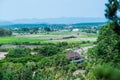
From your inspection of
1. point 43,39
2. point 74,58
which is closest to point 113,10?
point 74,58

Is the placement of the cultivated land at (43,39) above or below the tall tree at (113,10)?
below

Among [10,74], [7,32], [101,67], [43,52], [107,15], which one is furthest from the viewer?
[7,32]

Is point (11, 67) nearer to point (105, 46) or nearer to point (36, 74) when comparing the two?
point (36, 74)

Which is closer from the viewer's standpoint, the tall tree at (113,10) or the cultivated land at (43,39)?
the tall tree at (113,10)

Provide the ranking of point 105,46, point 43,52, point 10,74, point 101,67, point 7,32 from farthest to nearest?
1. point 7,32
2. point 43,52
3. point 10,74
4. point 105,46
5. point 101,67

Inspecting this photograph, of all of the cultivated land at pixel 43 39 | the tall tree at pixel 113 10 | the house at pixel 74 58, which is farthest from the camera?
the cultivated land at pixel 43 39

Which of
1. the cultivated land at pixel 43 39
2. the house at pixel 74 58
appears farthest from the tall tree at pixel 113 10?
the cultivated land at pixel 43 39

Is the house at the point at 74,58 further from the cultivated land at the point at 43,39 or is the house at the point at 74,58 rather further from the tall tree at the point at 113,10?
the cultivated land at the point at 43,39

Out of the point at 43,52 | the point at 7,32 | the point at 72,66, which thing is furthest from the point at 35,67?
the point at 7,32

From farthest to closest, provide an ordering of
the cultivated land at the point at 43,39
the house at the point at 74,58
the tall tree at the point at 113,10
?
the cultivated land at the point at 43,39, the house at the point at 74,58, the tall tree at the point at 113,10

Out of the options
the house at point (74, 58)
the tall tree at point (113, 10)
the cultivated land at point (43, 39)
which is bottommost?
the cultivated land at point (43, 39)

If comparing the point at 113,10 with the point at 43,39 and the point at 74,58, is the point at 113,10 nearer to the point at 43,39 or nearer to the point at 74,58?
the point at 74,58
